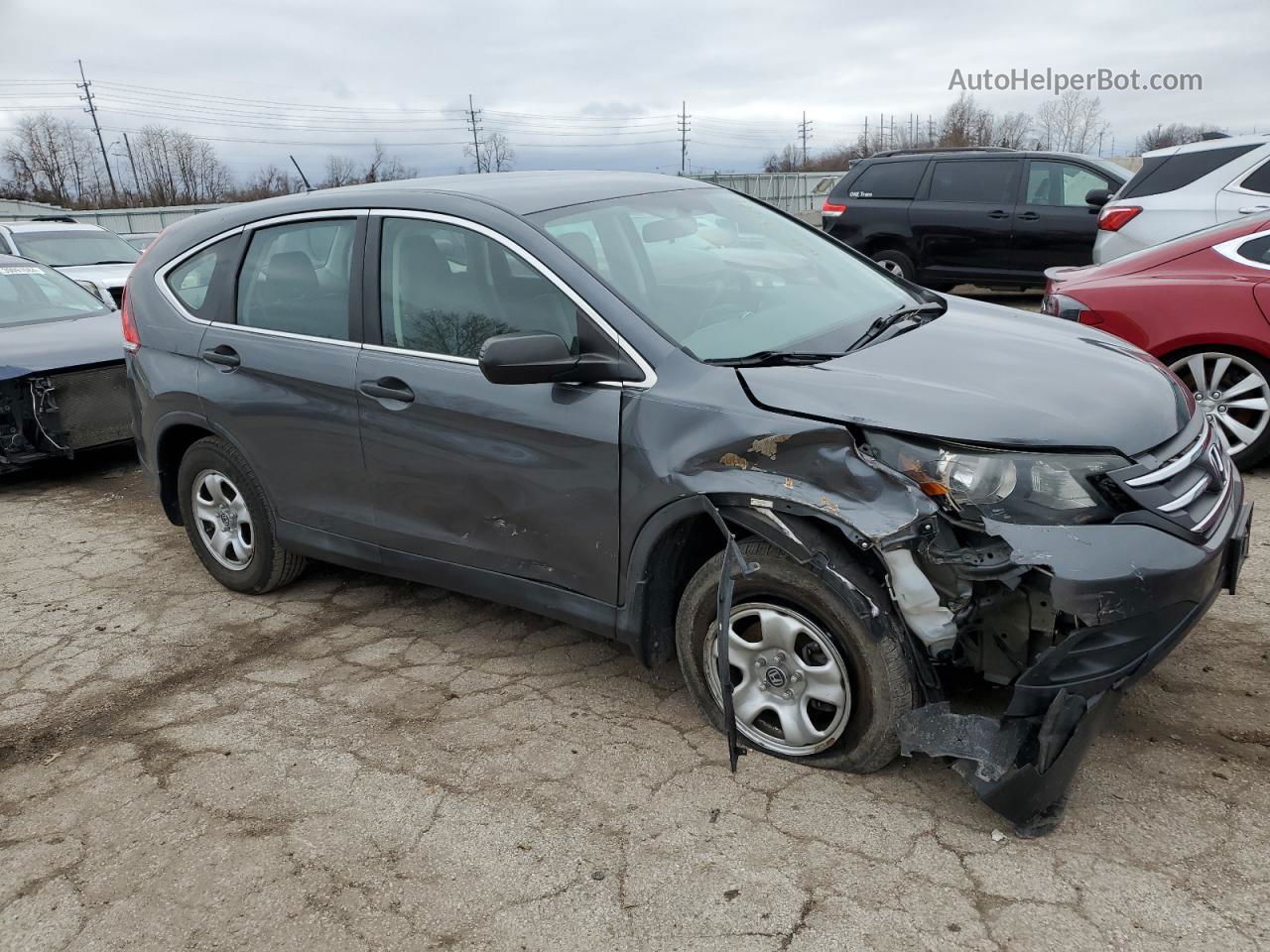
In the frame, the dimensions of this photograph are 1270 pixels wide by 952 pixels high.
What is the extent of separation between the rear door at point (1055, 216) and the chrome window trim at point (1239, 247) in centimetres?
530

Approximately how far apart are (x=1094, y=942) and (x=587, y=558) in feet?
5.78

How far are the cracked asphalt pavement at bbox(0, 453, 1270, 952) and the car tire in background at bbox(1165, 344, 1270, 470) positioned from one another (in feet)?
4.20

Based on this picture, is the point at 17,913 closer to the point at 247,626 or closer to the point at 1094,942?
the point at 247,626

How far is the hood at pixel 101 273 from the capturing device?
12.1m

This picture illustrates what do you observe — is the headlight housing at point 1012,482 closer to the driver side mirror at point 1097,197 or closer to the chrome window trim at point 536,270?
the chrome window trim at point 536,270

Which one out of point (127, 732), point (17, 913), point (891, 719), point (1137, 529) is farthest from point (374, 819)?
point (1137, 529)

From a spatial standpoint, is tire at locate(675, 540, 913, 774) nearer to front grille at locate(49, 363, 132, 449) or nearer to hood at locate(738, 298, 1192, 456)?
hood at locate(738, 298, 1192, 456)

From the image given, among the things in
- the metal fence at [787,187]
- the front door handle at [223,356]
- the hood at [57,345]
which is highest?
the front door handle at [223,356]

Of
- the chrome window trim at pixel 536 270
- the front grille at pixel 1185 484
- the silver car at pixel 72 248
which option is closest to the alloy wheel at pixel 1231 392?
the front grille at pixel 1185 484

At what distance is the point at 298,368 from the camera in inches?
160

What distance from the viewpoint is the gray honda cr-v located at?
105 inches

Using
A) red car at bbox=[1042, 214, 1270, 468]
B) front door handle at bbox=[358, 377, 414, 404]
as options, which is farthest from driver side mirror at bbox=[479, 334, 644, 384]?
red car at bbox=[1042, 214, 1270, 468]

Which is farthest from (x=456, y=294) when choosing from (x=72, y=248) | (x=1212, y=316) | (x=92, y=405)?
(x=72, y=248)

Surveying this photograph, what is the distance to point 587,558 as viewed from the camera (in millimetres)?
3377
